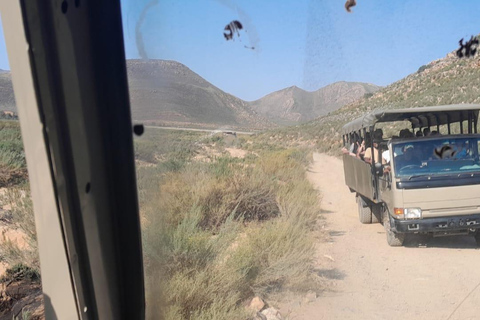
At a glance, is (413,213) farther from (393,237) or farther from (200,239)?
(200,239)

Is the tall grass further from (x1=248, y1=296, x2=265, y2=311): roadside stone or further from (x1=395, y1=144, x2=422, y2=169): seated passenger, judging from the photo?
(x1=395, y1=144, x2=422, y2=169): seated passenger

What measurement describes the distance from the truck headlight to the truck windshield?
61 cm

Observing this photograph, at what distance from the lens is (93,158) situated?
82.9 inches

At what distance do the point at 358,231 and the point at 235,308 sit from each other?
222 inches

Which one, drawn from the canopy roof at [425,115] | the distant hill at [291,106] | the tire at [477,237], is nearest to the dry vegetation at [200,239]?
the distant hill at [291,106]

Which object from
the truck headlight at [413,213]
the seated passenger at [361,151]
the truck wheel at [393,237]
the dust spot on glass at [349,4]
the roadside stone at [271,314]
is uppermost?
the dust spot on glass at [349,4]

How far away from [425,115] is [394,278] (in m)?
5.54

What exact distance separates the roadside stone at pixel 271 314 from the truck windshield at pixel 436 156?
3.61 m

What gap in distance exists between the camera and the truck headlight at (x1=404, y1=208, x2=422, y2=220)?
7.12m

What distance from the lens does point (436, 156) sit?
7629mm

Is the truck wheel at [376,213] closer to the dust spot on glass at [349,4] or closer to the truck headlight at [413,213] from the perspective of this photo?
the truck headlight at [413,213]

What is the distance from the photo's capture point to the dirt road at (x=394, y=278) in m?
5.12

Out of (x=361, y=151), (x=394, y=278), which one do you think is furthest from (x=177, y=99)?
(x=361, y=151)

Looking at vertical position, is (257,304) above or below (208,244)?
below
